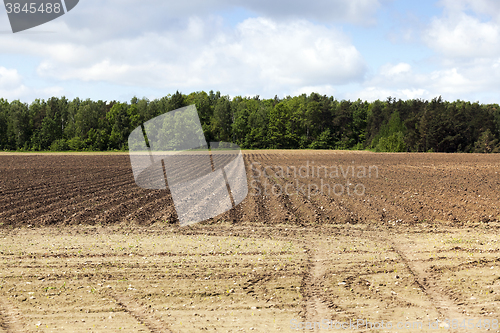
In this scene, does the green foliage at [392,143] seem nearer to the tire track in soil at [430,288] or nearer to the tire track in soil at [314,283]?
the tire track in soil at [314,283]

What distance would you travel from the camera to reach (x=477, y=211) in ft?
46.3

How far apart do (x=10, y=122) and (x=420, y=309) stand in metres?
97.0

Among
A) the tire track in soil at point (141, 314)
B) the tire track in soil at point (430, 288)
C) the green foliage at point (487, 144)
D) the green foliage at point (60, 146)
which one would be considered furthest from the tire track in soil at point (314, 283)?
the green foliage at point (60, 146)

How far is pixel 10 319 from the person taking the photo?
5.99 m

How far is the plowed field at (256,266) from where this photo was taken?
19.9 feet

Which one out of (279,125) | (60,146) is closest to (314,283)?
(60,146)

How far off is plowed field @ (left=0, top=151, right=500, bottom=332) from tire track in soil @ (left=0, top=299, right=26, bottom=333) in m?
0.03

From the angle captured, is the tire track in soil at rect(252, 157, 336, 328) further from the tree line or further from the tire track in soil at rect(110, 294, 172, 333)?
the tree line

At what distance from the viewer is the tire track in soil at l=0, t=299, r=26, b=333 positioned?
5.68 m

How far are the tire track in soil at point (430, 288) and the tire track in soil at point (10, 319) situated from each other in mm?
6180

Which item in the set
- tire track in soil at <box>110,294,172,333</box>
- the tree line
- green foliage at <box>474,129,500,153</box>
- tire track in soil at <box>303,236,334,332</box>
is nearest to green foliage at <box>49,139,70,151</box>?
the tree line

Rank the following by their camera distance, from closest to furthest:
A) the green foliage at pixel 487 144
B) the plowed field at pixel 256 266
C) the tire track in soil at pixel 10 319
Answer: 1. the tire track in soil at pixel 10 319
2. the plowed field at pixel 256 266
3. the green foliage at pixel 487 144

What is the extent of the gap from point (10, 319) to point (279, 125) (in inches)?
3544

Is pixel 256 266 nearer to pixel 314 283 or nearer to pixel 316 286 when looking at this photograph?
pixel 314 283
